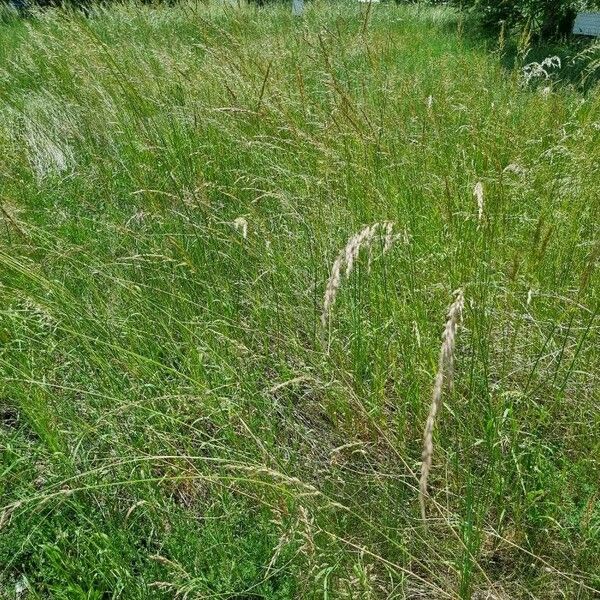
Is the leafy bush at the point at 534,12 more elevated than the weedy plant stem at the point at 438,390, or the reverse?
the leafy bush at the point at 534,12

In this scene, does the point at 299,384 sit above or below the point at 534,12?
below

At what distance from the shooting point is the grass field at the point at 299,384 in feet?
4.11

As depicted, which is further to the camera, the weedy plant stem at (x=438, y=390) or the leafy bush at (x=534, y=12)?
the leafy bush at (x=534, y=12)

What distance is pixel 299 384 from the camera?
5.84 feet

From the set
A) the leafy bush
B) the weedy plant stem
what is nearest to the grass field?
the weedy plant stem

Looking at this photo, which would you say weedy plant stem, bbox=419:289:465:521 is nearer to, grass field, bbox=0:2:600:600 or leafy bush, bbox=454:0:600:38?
grass field, bbox=0:2:600:600

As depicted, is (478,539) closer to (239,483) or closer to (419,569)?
(419,569)

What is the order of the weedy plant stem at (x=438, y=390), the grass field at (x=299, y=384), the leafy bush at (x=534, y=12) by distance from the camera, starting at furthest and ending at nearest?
the leafy bush at (x=534, y=12), the grass field at (x=299, y=384), the weedy plant stem at (x=438, y=390)

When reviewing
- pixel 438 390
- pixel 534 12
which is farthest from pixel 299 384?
pixel 534 12

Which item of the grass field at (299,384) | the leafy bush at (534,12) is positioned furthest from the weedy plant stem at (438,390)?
the leafy bush at (534,12)

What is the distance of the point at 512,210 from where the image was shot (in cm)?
234

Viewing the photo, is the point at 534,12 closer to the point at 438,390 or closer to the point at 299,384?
the point at 299,384

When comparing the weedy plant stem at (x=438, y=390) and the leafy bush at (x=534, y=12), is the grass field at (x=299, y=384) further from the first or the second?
the leafy bush at (x=534, y=12)

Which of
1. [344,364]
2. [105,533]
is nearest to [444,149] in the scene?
[344,364]
